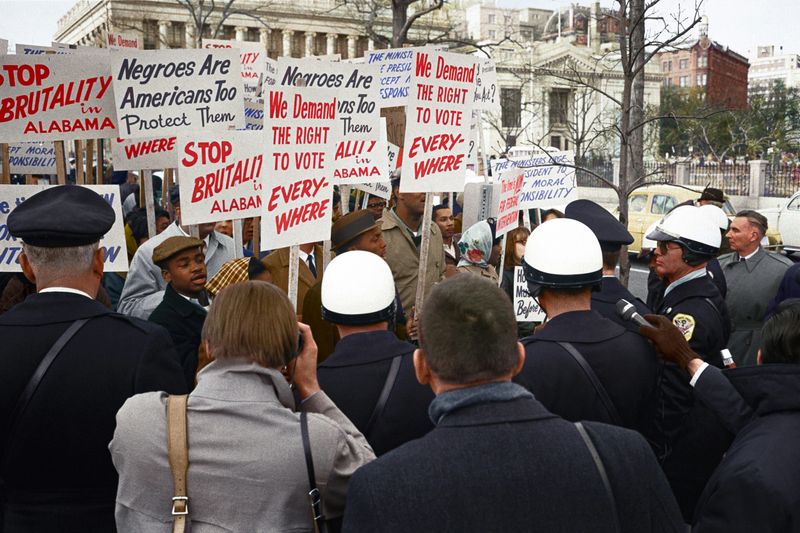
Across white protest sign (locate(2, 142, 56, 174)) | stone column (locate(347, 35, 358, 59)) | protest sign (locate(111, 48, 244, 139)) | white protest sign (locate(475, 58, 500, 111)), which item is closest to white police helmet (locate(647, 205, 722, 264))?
protest sign (locate(111, 48, 244, 139))

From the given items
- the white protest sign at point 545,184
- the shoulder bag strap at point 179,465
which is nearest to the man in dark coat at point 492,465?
the shoulder bag strap at point 179,465

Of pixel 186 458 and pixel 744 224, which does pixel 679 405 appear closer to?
pixel 186 458

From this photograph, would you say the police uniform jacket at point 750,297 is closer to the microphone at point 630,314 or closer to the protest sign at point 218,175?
the microphone at point 630,314

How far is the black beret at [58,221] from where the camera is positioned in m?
2.92

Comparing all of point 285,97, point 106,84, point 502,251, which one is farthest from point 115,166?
point 502,251

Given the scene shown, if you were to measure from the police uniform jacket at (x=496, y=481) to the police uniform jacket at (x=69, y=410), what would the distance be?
1.22 m

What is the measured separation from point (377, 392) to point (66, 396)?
39.8 inches

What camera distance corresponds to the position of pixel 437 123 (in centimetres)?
603

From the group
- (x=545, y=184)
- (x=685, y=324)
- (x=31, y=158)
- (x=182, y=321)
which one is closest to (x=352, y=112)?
(x=182, y=321)

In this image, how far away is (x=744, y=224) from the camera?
21.1ft

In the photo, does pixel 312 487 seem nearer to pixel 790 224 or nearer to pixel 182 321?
pixel 182 321

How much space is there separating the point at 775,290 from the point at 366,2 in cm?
1358

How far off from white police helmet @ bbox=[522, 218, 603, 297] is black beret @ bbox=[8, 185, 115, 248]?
1518mm

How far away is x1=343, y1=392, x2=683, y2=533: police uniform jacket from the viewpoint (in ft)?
5.82
